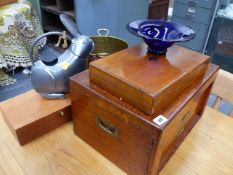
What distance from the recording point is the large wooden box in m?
0.44

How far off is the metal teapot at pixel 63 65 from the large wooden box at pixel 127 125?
0.07 metres

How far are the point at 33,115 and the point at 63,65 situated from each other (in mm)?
163

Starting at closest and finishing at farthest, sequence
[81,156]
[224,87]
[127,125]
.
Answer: [127,125], [81,156], [224,87]

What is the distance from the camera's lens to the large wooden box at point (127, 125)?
44cm

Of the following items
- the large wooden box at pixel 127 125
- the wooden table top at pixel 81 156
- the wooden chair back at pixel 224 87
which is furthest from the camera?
the wooden chair back at pixel 224 87

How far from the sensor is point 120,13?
2096 mm

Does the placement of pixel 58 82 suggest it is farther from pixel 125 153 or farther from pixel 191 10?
pixel 191 10

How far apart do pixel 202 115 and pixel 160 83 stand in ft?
1.17

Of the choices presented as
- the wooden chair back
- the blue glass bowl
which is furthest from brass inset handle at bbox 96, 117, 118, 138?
the wooden chair back

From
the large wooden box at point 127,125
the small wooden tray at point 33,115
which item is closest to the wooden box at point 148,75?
the large wooden box at point 127,125

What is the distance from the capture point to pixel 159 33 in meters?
0.61

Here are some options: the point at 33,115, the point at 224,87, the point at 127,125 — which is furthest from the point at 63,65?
the point at 224,87

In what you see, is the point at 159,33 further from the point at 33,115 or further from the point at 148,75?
the point at 33,115

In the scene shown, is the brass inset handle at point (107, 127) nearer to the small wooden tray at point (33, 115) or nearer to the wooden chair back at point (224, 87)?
the small wooden tray at point (33, 115)
